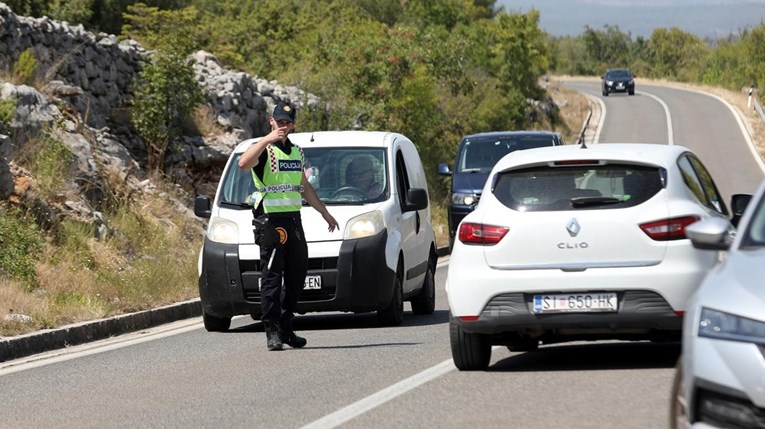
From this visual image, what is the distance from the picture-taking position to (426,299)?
16312 mm

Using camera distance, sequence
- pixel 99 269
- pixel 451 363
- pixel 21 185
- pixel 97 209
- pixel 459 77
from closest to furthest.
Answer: pixel 451 363 < pixel 99 269 < pixel 21 185 < pixel 97 209 < pixel 459 77

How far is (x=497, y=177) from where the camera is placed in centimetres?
1097

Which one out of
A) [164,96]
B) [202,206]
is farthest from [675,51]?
[202,206]

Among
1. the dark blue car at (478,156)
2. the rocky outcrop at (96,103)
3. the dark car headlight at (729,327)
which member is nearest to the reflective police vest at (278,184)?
the dark car headlight at (729,327)

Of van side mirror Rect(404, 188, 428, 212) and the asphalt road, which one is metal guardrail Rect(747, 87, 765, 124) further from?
the asphalt road

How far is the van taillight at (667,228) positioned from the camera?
10.4m

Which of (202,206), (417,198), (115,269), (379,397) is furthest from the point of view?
(115,269)

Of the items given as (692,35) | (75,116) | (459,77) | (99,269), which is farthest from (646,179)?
(692,35)

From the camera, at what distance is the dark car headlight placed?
6.27 m

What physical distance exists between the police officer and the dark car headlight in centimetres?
647

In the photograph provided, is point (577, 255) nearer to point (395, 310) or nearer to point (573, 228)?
point (573, 228)

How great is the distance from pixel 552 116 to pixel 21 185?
168 feet

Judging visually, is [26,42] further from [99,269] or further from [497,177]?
[497,177]

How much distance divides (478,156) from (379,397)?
16100mm
